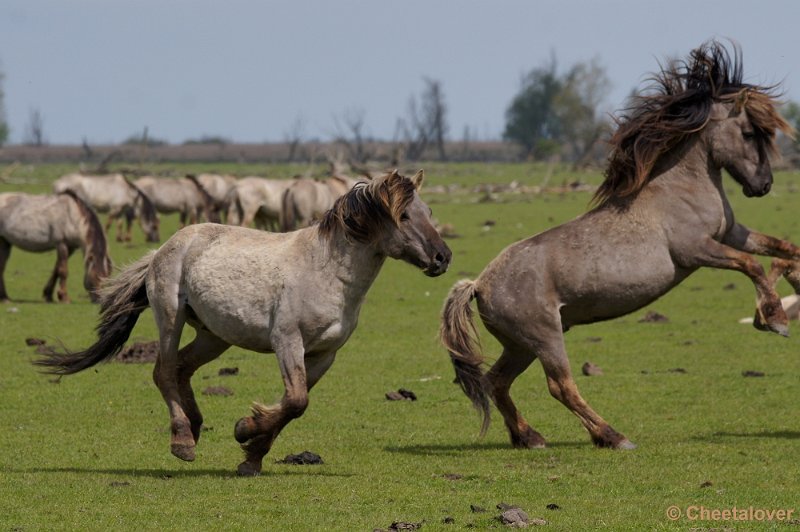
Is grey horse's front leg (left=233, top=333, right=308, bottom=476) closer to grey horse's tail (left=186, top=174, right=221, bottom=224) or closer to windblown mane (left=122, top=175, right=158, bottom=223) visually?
windblown mane (left=122, top=175, right=158, bottom=223)

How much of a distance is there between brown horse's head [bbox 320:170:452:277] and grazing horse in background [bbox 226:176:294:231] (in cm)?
2659

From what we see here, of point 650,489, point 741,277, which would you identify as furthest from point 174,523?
point 741,277

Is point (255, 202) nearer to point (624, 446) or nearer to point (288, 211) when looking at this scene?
point (288, 211)

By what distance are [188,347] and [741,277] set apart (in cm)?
1691

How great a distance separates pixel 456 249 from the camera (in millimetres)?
30344

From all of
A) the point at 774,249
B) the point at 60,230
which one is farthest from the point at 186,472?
the point at 60,230

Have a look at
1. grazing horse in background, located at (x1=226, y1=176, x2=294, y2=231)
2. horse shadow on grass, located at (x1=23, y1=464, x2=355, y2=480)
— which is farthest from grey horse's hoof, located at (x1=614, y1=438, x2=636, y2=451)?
grazing horse in background, located at (x1=226, y1=176, x2=294, y2=231)

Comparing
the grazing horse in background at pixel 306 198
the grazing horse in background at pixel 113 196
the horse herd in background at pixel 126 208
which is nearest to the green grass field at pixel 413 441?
the horse herd in background at pixel 126 208

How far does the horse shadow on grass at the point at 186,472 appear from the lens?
8.97m

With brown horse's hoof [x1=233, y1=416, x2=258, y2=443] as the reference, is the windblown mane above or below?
below

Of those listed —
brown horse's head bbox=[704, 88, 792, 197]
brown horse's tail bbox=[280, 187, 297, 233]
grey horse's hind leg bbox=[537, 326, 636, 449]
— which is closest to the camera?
grey horse's hind leg bbox=[537, 326, 636, 449]

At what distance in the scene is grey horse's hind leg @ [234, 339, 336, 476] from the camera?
855 centimetres

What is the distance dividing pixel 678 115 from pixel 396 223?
3228 mm

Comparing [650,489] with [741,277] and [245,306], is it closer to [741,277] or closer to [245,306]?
[245,306]
